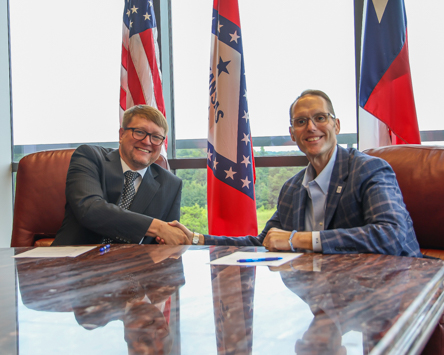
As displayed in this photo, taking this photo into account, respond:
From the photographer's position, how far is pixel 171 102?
3795mm

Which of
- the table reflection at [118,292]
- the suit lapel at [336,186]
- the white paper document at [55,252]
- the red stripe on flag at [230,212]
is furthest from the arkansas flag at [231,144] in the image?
the table reflection at [118,292]

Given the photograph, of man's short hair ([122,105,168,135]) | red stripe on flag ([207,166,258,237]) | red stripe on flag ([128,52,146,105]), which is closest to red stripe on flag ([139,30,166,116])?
red stripe on flag ([128,52,146,105])

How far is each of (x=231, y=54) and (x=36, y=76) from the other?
2.50 meters

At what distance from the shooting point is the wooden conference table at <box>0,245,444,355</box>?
545 mm

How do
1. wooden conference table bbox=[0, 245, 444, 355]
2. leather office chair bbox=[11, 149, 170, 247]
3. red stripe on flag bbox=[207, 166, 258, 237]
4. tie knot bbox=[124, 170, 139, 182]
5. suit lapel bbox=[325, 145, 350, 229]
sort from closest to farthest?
wooden conference table bbox=[0, 245, 444, 355]
suit lapel bbox=[325, 145, 350, 229]
tie knot bbox=[124, 170, 139, 182]
leather office chair bbox=[11, 149, 170, 247]
red stripe on flag bbox=[207, 166, 258, 237]

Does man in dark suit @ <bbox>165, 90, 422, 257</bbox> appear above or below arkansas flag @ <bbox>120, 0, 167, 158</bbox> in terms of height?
below

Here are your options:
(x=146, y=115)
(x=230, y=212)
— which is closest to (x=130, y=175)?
(x=146, y=115)

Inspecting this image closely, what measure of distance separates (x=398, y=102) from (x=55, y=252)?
7.48ft

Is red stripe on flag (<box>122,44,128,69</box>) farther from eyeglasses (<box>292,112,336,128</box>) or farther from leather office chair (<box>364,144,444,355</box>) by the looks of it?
leather office chair (<box>364,144,444,355</box>)

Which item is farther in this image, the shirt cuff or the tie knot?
the tie knot

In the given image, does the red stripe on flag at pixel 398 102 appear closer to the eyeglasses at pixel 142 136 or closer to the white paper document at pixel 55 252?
the eyeglasses at pixel 142 136

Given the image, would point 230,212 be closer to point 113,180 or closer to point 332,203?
point 113,180

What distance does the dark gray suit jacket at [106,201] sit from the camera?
71.0 inches

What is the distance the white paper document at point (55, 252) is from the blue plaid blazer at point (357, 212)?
57 centimetres
